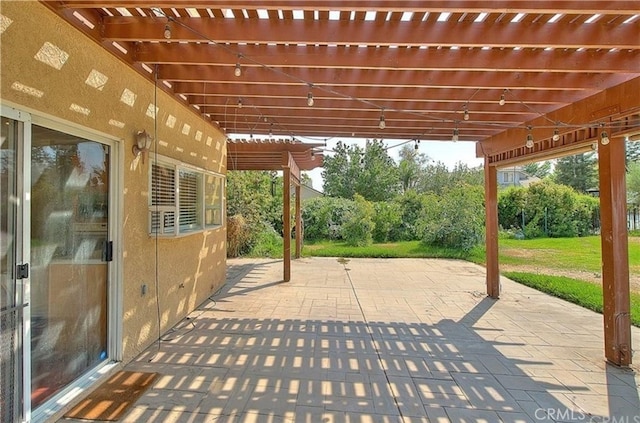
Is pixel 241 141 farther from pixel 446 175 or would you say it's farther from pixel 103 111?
pixel 446 175

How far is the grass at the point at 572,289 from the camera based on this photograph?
5272 millimetres

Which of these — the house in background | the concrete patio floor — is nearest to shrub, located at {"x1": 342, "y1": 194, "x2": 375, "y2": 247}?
the concrete patio floor

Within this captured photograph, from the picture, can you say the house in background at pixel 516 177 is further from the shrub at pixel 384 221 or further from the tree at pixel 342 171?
the shrub at pixel 384 221

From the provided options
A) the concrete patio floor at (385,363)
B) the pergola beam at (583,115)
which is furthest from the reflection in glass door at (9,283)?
the pergola beam at (583,115)

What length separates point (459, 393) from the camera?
2822 millimetres

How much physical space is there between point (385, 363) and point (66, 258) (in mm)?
3002

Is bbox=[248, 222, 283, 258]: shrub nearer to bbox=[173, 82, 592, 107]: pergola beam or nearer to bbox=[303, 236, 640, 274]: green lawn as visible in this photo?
bbox=[303, 236, 640, 274]: green lawn

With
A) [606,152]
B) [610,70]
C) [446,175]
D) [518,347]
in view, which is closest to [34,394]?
[518,347]

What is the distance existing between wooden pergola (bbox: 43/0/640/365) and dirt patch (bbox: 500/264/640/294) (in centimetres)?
397

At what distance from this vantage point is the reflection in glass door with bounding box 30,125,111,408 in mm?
2336

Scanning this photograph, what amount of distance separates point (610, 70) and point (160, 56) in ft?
13.3

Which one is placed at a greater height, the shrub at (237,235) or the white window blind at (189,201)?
the white window blind at (189,201)

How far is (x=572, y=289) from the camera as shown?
6242 millimetres

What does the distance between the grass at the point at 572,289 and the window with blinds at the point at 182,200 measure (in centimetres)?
→ 620
